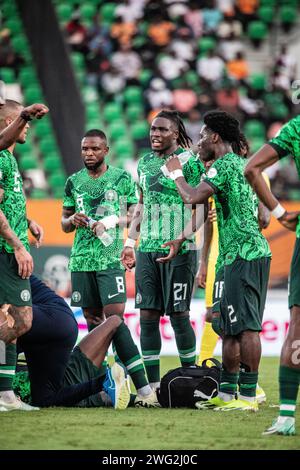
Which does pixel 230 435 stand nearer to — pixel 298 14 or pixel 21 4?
pixel 21 4

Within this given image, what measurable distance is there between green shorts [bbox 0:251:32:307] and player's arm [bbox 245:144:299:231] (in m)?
1.92

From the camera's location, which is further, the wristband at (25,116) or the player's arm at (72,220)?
the player's arm at (72,220)

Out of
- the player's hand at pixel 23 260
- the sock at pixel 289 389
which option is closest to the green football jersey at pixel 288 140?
the sock at pixel 289 389

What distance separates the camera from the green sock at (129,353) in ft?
23.7

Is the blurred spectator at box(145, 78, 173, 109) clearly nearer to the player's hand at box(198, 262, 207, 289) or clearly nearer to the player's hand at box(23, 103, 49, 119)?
the player's hand at box(198, 262, 207, 289)

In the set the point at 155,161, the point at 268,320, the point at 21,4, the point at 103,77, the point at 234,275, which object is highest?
the point at 21,4

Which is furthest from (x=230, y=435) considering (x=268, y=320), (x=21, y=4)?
(x=21, y=4)

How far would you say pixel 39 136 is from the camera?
17969 mm

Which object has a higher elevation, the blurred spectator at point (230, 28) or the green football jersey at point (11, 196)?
the blurred spectator at point (230, 28)

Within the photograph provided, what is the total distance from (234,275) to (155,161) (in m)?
1.62

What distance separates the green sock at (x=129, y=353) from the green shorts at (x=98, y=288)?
1.27 metres

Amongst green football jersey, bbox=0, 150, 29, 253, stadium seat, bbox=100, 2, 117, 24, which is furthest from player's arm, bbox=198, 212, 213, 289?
stadium seat, bbox=100, 2, 117, 24

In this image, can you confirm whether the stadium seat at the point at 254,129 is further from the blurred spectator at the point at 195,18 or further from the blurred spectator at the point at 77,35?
the blurred spectator at the point at 77,35

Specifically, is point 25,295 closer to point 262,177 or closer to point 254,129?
point 262,177
